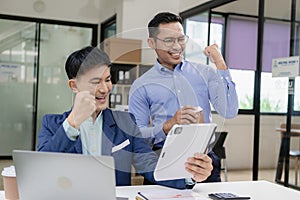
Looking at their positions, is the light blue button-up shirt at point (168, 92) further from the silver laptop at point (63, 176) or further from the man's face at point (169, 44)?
the silver laptop at point (63, 176)

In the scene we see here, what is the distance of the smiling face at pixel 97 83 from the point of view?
1.33m

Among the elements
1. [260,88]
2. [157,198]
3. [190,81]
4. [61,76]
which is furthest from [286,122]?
[61,76]

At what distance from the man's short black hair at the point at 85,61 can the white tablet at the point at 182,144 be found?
1.17 feet

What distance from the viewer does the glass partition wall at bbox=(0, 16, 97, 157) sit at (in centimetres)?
571

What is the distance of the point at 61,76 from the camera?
594cm

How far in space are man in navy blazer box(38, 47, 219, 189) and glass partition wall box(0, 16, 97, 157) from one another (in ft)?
14.2

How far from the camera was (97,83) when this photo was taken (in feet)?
4.39

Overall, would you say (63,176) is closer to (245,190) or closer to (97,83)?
(97,83)

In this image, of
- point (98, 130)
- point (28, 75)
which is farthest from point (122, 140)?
point (28, 75)

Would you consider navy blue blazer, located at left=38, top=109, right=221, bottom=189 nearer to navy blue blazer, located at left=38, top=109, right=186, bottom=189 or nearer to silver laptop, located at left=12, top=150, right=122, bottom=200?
navy blue blazer, located at left=38, top=109, right=186, bottom=189

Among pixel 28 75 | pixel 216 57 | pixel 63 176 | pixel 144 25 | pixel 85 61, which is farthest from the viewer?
pixel 28 75

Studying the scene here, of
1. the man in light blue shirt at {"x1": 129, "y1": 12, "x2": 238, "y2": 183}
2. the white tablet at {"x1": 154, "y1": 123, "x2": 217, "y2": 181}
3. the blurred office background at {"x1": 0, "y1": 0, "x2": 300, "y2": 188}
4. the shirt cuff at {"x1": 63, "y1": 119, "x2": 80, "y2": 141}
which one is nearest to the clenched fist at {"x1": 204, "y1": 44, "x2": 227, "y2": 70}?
the man in light blue shirt at {"x1": 129, "y1": 12, "x2": 238, "y2": 183}

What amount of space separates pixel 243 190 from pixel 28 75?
4856 millimetres

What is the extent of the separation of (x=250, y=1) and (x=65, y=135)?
3515 millimetres
